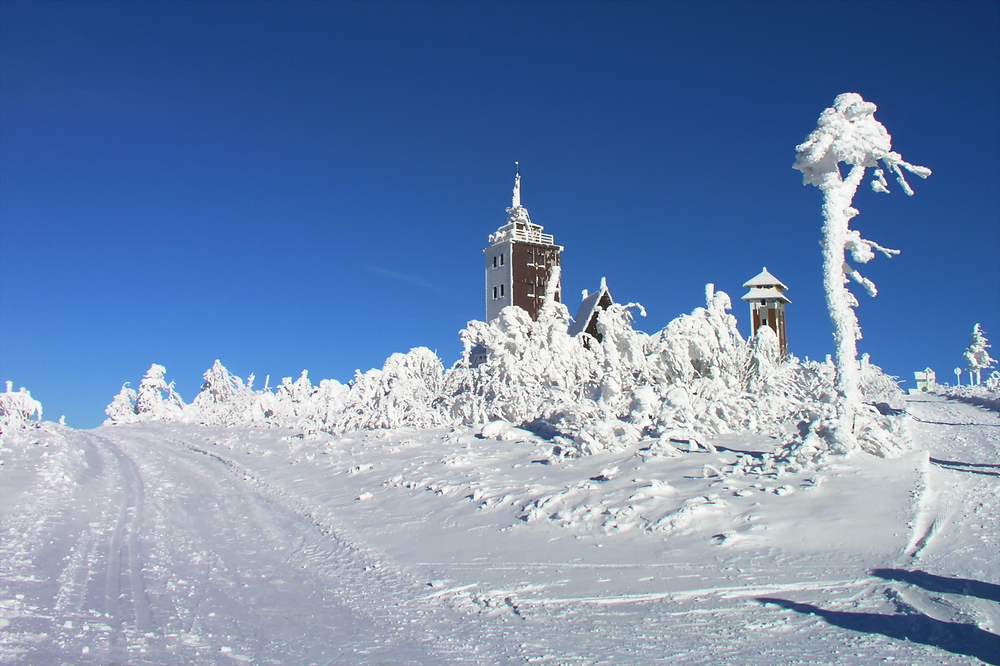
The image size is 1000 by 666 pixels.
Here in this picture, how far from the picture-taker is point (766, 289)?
46719mm

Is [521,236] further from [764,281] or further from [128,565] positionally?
[128,565]

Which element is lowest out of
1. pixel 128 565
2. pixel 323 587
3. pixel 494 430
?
pixel 323 587

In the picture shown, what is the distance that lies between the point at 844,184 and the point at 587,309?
2931cm

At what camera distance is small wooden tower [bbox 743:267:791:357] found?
Result: 46.2 m

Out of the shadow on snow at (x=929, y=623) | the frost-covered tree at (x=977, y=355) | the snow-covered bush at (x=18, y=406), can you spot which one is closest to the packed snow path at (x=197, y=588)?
the shadow on snow at (x=929, y=623)

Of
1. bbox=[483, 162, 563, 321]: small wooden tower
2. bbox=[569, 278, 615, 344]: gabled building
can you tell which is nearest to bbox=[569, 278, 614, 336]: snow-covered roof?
bbox=[569, 278, 615, 344]: gabled building

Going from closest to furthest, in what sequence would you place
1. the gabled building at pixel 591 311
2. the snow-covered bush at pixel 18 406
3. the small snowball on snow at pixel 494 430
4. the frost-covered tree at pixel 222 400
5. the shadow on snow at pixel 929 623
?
1. the shadow on snow at pixel 929 623
2. the small snowball on snow at pixel 494 430
3. the snow-covered bush at pixel 18 406
4. the frost-covered tree at pixel 222 400
5. the gabled building at pixel 591 311

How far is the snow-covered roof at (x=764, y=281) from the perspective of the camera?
46600 mm

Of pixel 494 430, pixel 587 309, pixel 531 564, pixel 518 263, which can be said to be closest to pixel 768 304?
pixel 587 309

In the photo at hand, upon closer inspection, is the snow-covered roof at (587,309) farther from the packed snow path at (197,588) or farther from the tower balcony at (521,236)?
the packed snow path at (197,588)

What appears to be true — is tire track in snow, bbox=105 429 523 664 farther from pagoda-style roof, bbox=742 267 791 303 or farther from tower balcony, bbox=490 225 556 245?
pagoda-style roof, bbox=742 267 791 303

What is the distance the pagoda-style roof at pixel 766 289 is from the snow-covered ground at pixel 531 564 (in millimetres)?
30861

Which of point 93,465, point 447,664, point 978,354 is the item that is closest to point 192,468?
point 93,465

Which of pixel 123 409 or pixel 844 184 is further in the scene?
pixel 123 409
